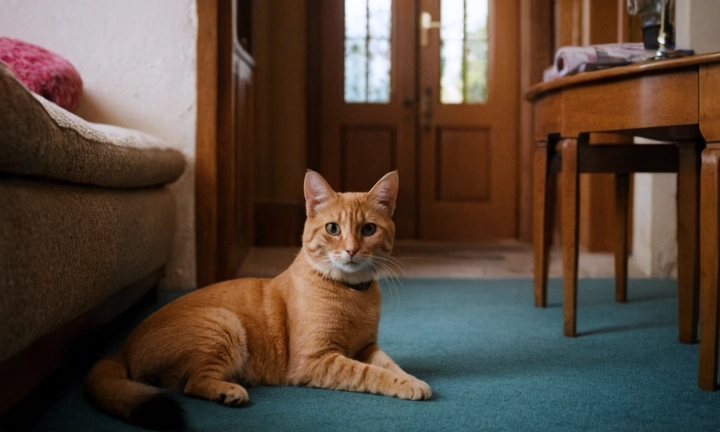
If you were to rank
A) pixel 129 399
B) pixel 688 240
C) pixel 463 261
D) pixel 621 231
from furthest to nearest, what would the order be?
pixel 463 261
pixel 621 231
pixel 688 240
pixel 129 399

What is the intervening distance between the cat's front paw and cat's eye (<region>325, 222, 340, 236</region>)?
1.21ft

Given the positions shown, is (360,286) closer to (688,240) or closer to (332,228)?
(332,228)

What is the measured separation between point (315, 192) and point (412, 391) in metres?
0.52

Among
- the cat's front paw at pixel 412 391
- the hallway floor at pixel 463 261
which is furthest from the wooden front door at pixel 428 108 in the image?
the cat's front paw at pixel 412 391

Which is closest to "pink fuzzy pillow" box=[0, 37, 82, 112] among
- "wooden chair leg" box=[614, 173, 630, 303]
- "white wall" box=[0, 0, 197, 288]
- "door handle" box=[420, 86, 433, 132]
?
"white wall" box=[0, 0, 197, 288]

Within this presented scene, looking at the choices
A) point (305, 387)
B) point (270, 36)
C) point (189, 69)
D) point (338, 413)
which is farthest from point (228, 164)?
point (270, 36)

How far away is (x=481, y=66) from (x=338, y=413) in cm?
395

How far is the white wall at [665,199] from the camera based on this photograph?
2.75 meters

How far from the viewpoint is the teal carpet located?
121 centimetres

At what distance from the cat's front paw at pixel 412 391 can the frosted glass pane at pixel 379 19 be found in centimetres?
377

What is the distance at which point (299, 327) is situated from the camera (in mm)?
1481

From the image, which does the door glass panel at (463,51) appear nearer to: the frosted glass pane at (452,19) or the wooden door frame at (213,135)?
the frosted glass pane at (452,19)

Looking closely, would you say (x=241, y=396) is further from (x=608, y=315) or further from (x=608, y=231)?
(x=608, y=231)

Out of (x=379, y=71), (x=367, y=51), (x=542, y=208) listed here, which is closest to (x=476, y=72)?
(x=379, y=71)
